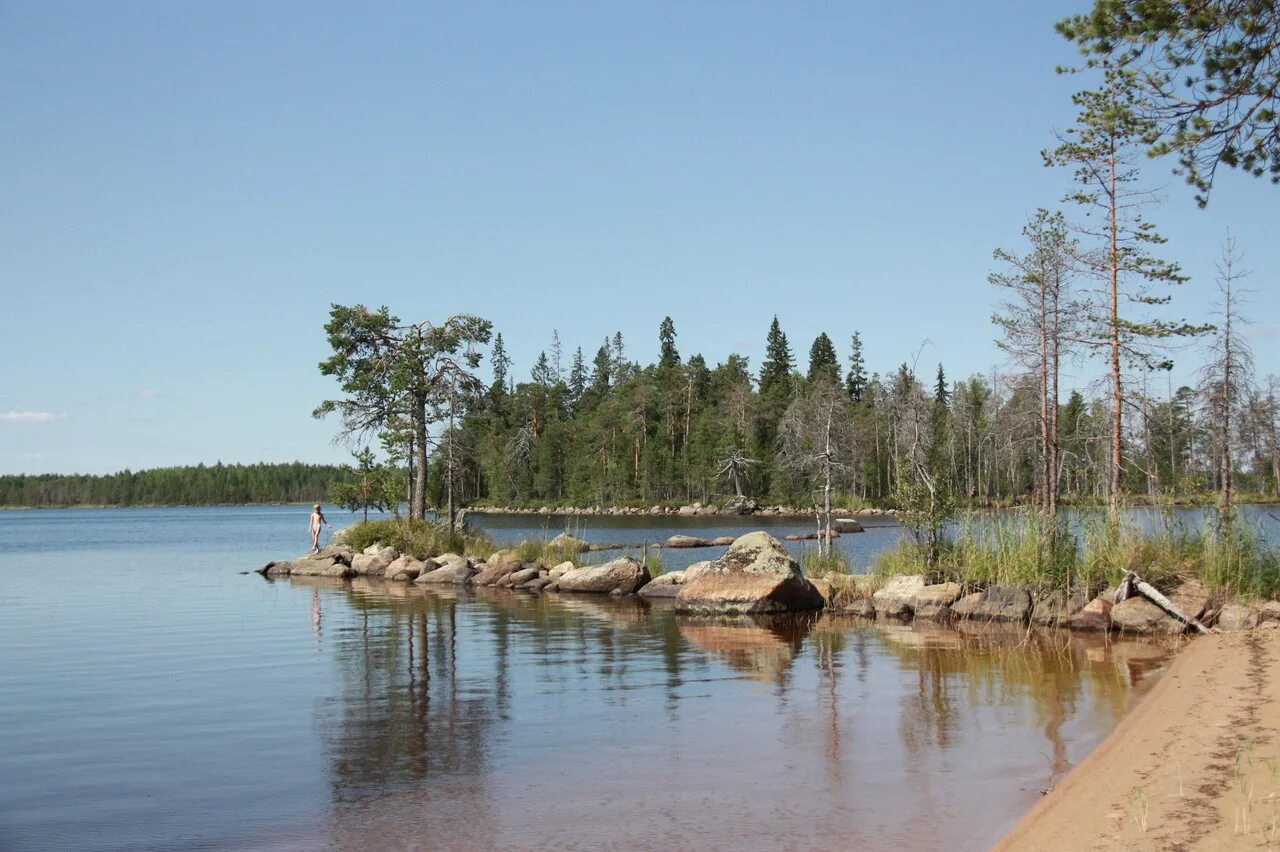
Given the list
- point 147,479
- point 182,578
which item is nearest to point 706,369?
point 182,578

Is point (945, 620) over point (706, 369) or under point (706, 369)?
under

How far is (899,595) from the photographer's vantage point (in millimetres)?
20703

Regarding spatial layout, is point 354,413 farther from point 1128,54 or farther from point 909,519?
point 1128,54

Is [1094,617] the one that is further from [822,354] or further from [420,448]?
[822,354]

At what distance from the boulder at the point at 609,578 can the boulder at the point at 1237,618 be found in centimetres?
1459

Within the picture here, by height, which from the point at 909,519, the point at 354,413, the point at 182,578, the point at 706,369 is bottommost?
the point at 182,578

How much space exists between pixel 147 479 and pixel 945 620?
200 metres

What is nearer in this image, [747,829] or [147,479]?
[747,829]

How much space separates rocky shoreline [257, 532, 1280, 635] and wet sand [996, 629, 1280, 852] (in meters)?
5.61

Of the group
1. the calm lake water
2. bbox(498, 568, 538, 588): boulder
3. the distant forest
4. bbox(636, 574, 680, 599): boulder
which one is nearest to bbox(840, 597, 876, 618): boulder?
the calm lake water

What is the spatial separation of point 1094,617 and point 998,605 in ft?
5.91

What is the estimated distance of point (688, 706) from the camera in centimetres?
1253

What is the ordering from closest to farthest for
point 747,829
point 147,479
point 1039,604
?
point 747,829, point 1039,604, point 147,479

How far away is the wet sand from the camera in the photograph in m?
6.62
